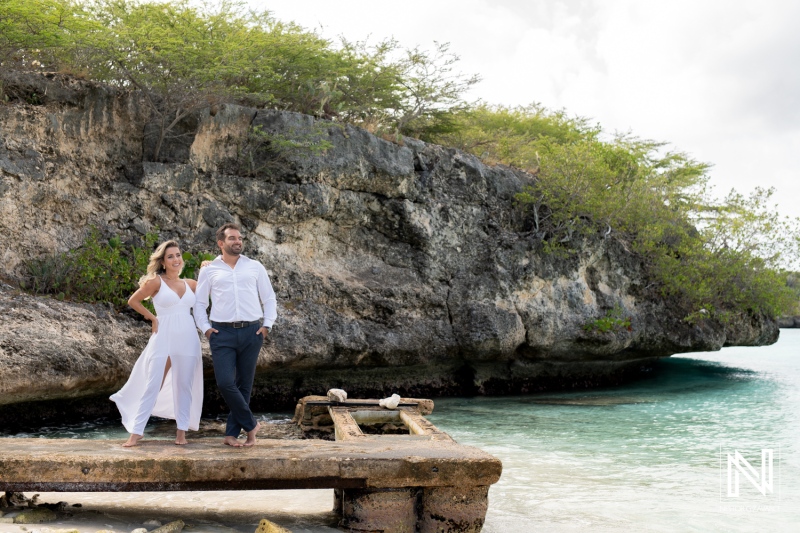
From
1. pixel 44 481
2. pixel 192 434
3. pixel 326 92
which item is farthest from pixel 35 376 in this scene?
pixel 326 92

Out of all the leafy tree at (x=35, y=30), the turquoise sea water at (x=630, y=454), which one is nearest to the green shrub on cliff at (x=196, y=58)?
the leafy tree at (x=35, y=30)

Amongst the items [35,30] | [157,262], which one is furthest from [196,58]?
[157,262]

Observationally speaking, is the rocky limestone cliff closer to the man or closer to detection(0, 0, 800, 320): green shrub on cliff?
detection(0, 0, 800, 320): green shrub on cliff

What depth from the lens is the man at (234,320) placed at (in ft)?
17.9

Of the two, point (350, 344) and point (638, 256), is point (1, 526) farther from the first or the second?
point (638, 256)

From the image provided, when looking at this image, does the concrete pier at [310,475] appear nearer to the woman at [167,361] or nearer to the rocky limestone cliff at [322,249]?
the woman at [167,361]

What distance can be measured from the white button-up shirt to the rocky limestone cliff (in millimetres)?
4911

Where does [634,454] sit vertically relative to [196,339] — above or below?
below

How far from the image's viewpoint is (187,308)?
5605 millimetres

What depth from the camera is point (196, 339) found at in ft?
18.7

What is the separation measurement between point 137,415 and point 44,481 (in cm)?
94

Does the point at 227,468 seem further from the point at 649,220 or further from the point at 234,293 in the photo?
the point at 649,220

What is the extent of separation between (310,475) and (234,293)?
60.9 inches

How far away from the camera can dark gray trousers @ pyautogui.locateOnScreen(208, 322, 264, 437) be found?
17.8 ft
